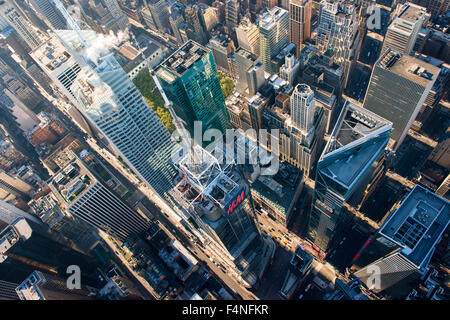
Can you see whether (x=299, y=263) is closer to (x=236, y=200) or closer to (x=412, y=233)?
(x=412, y=233)

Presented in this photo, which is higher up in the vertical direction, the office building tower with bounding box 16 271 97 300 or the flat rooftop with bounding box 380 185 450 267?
the flat rooftop with bounding box 380 185 450 267

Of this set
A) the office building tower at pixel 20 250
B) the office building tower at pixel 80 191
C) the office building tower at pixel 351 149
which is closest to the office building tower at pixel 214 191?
the office building tower at pixel 351 149

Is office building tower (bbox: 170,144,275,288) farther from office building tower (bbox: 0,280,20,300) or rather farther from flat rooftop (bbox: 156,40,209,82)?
office building tower (bbox: 0,280,20,300)

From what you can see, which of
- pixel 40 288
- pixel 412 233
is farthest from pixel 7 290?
pixel 412 233

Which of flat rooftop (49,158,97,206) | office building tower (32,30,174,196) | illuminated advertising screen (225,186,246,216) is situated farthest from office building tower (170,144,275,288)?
flat rooftop (49,158,97,206)

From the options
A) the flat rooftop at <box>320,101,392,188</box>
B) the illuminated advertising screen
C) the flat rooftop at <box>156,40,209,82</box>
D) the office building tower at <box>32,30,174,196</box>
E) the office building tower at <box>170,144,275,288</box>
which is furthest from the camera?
the flat rooftop at <box>156,40,209,82</box>

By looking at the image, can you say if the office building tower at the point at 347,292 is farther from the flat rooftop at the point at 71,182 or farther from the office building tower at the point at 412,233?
the flat rooftop at the point at 71,182

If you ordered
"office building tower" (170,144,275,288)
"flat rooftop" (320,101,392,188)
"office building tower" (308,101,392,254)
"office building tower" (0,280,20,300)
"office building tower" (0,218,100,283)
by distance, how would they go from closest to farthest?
"office building tower" (170,144,275,288) < "office building tower" (308,101,392,254) < "flat rooftop" (320,101,392,188) < "office building tower" (0,280,20,300) < "office building tower" (0,218,100,283)

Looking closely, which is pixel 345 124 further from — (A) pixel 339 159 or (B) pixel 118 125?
(B) pixel 118 125
